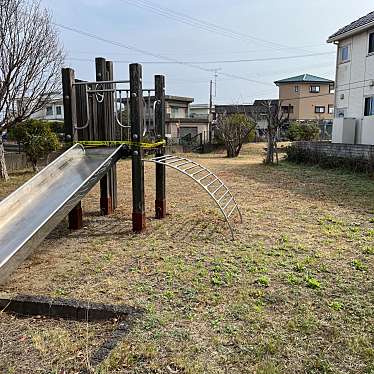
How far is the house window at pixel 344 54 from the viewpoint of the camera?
14.0 meters

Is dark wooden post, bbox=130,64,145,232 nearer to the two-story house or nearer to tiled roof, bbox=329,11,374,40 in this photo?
tiled roof, bbox=329,11,374,40

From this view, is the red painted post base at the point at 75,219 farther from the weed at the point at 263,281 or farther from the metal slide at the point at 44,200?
the weed at the point at 263,281

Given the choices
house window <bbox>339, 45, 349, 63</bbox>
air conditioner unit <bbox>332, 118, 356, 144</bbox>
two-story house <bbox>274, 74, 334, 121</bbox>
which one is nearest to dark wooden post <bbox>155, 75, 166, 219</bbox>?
air conditioner unit <bbox>332, 118, 356, 144</bbox>

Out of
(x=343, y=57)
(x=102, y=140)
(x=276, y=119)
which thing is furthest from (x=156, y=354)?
(x=343, y=57)

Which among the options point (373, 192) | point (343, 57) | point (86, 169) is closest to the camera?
point (86, 169)

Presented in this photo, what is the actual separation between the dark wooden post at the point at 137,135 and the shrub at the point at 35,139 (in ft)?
23.5

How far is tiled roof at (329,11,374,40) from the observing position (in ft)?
41.1

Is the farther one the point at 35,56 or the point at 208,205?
the point at 35,56

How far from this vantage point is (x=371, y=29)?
12.4 metres

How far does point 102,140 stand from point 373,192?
5.03 m

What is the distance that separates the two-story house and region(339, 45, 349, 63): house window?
62.1 ft

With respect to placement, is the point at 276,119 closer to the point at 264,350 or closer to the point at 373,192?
the point at 373,192

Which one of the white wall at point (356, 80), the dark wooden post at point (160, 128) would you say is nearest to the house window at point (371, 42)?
the white wall at point (356, 80)

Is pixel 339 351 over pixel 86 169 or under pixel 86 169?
under
